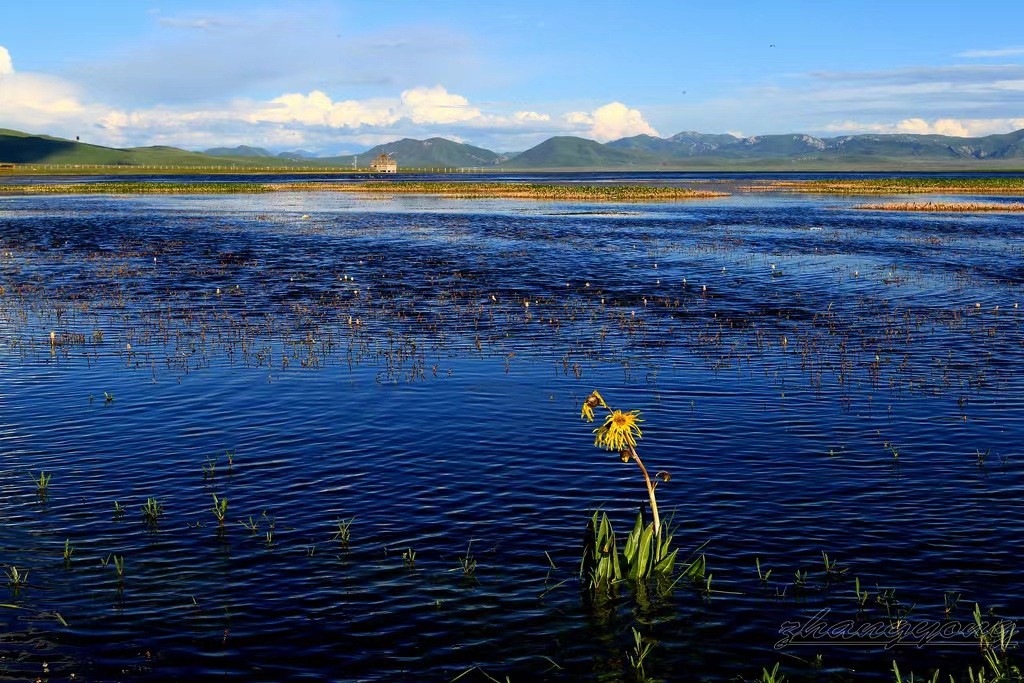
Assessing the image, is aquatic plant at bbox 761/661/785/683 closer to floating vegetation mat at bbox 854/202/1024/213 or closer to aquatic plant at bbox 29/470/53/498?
aquatic plant at bbox 29/470/53/498

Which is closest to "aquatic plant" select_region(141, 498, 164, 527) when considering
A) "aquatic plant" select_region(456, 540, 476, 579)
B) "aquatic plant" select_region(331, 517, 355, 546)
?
"aquatic plant" select_region(331, 517, 355, 546)

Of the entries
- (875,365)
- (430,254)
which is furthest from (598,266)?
(875,365)

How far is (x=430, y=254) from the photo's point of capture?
60250mm

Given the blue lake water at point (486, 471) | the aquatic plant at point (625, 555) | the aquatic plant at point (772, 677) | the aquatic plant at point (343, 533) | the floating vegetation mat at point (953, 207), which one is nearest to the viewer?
the aquatic plant at point (772, 677)

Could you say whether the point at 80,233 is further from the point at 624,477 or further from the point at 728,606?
the point at 728,606

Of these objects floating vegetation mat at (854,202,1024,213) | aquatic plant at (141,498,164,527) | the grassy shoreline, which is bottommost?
Answer: aquatic plant at (141,498,164,527)

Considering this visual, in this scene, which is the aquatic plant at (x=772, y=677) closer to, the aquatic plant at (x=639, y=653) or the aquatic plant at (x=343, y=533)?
the aquatic plant at (x=639, y=653)

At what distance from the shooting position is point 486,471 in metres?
18.7

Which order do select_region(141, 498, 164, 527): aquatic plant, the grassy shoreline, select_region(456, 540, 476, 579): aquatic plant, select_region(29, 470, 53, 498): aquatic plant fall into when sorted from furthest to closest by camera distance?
the grassy shoreline
select_region(29, 470, 53, 498): aquatic plant
select_region(141, 498, 164, 527): aquatic plant
select_region(456, 540, 476, 579): aquatic plant

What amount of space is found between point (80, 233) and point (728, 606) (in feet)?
238

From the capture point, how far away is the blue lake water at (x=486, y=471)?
40.0 feet

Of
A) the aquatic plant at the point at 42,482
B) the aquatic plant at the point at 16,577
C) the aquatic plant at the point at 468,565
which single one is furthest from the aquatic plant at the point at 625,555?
the aquatic plant at the point at 42,482

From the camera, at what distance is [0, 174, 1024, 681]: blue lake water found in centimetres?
1218

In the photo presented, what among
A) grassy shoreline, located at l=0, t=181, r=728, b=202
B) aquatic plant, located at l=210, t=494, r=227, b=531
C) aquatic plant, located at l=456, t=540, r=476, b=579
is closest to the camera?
aquatic plant, located at l=456, t=540, r=476, b=579
